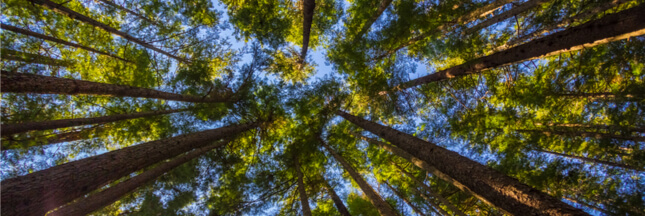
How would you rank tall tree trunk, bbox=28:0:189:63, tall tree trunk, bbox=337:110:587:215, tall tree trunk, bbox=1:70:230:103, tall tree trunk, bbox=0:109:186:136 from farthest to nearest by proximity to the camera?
tall tree trunk, bbox=28:0:189:63
tall tree trunk, bbox=0:109:186:136
tall tree trunk, bbox=1:70:230:103
tall tree trunk, bbox=337:110:587:215

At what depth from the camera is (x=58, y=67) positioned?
856 centimetres

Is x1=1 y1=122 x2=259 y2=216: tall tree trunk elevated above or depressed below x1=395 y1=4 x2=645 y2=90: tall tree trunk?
above

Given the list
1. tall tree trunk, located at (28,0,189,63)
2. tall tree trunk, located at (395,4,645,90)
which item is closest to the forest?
tall tree trunk, located at (28,0,189,63)

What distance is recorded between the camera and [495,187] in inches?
119

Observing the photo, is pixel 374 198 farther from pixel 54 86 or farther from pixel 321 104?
pixel 54 86

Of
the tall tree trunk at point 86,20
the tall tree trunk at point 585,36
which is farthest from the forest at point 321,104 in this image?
the tall tree trunk at point 585,36

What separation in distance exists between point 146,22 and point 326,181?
356 inches

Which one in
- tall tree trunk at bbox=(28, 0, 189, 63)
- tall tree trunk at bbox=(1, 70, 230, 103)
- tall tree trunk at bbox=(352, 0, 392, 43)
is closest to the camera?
tall tree trunk at bbox=(1, 70, 230, 103)

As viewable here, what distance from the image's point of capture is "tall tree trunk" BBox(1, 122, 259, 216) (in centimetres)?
254

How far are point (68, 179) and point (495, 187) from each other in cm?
566

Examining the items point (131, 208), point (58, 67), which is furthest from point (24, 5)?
point (131, 208)

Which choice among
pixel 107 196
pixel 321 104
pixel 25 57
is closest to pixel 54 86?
pixel 107 196

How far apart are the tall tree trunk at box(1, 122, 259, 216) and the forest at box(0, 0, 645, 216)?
70 cm

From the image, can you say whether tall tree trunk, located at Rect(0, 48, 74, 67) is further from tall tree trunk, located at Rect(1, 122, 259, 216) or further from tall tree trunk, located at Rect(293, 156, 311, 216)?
tall tree trunk, located at Rect(293, 156, 311, 216)
